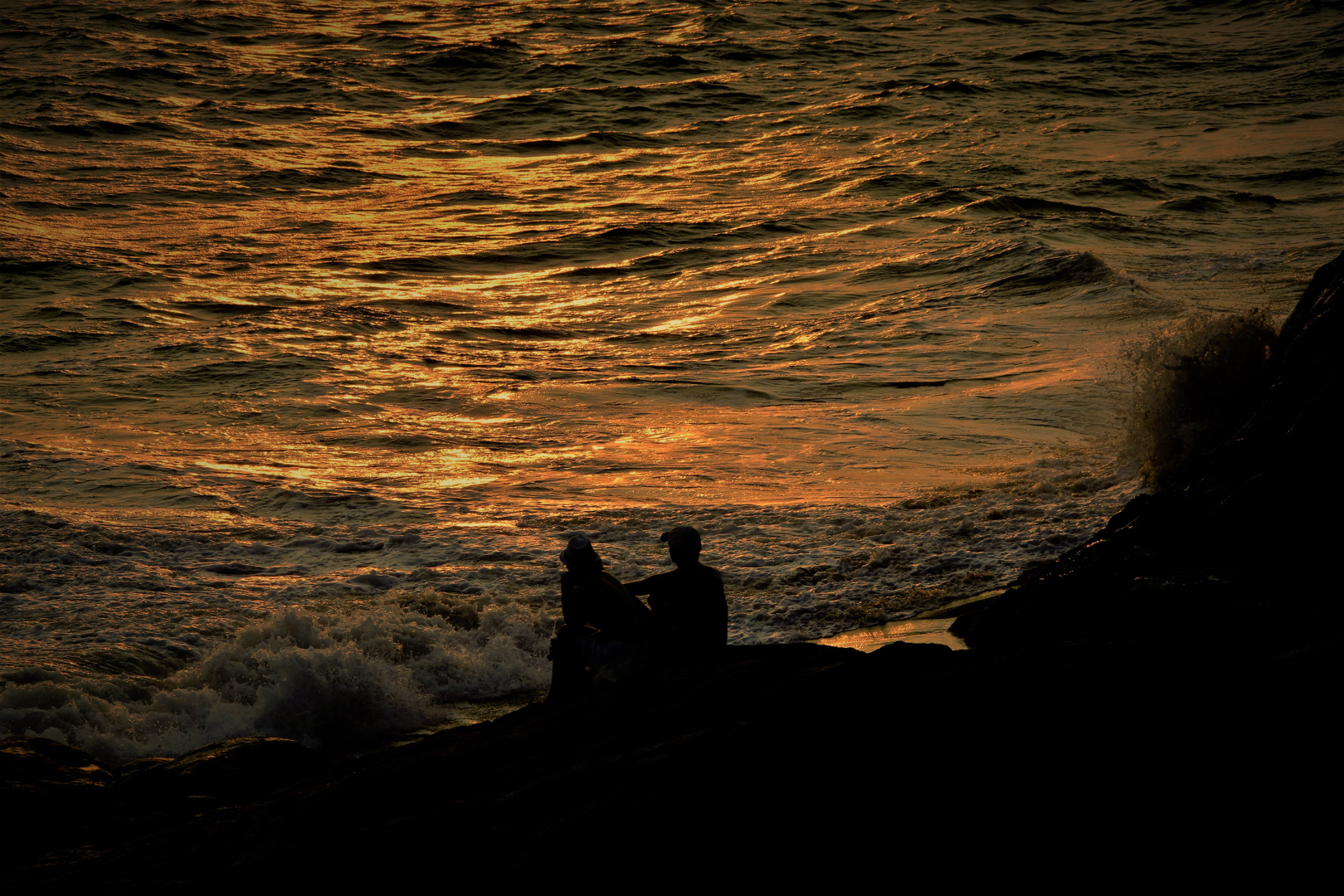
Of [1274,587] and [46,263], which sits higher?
[46,263]

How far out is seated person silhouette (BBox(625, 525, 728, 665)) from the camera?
16.8 ft

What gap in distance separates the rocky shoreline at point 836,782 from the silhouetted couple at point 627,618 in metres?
0.39

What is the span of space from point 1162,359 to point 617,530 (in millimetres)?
4815

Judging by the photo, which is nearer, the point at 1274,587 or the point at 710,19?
the point at 1274,587

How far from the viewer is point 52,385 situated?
14.3 meters

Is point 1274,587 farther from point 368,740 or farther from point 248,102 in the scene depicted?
point 248,102

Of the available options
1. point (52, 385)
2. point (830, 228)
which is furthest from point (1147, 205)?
point (52, 385)

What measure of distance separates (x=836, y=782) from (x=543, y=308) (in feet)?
51.4

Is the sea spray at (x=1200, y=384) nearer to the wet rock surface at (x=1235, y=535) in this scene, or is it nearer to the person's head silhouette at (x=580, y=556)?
the wet rock surface at (x=1235, y=535)

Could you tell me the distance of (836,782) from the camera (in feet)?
10.7

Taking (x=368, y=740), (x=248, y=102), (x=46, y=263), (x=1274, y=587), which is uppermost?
(x=248, y=102)

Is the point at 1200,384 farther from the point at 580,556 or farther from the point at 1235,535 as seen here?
the point at 580,556

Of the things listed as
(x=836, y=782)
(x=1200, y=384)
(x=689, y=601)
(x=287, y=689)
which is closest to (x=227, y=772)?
(x=287, y=689)

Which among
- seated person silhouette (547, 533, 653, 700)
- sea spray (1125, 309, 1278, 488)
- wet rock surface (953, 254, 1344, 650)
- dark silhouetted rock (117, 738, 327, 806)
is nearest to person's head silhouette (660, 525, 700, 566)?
seated person silhouette (547, 533, 653, 700)
